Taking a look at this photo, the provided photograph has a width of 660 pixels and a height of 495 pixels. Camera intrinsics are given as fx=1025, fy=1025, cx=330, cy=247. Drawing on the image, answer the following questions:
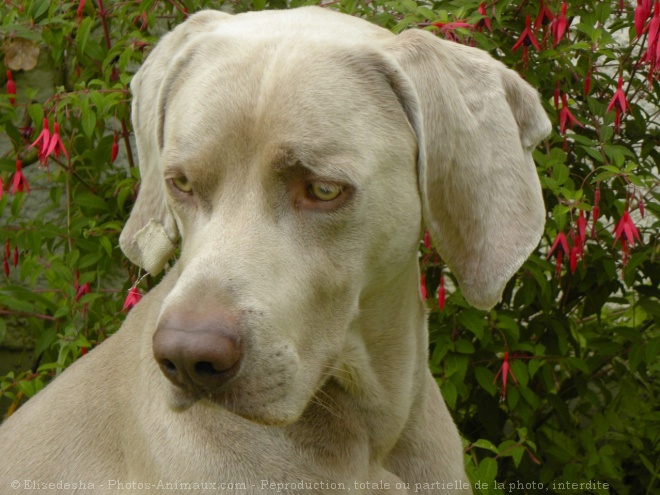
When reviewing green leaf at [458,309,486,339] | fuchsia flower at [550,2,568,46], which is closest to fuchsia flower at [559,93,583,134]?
fuchsia flower at [550,2,568,46]

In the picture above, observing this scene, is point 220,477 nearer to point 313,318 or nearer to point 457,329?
point 313,318

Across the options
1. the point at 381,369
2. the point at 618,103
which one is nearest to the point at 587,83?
the point at 618,103

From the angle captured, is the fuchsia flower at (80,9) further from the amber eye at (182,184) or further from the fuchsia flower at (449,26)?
the amber eye at (182,184)

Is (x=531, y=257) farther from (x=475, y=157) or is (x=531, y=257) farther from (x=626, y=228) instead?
(x=475, y=157)

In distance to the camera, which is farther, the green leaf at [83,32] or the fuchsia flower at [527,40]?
the green leaf at [83,32]

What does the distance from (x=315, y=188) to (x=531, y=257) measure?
5.59 ft

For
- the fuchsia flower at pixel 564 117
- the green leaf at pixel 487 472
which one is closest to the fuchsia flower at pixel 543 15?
the fuchsia flower at pixel 564 117

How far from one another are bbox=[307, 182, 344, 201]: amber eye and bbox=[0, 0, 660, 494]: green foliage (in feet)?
3.56

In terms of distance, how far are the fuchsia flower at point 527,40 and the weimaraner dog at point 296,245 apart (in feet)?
3.21

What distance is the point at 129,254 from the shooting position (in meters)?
2.64

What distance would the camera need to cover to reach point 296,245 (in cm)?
204

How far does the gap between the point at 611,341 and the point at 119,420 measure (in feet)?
7.25

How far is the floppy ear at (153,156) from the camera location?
2416mm

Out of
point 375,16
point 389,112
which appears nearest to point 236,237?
point 389,112
